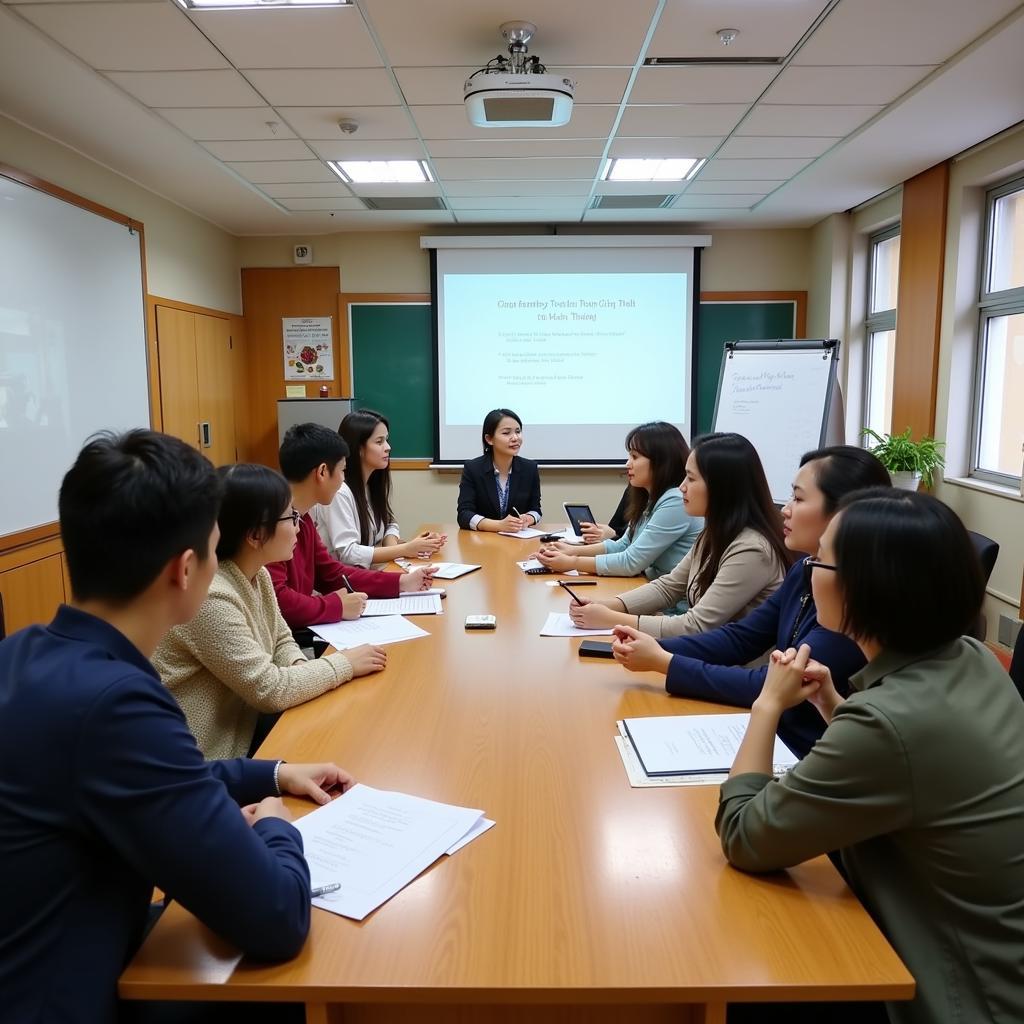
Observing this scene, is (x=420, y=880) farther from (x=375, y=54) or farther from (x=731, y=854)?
(x=375, y=54)

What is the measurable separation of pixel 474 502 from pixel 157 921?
3.50 metres

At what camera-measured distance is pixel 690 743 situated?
1545 millimetres

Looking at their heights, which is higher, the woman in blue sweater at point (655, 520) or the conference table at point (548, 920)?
the woman in blue sweater at point (655, 520)

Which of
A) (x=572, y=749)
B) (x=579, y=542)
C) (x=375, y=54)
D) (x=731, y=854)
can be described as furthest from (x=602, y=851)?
(x=375, y=54)

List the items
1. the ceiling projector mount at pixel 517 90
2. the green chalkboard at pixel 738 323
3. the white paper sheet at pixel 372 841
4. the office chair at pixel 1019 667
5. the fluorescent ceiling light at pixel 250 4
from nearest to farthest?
the white paper sheet at pixel 372 841
the office chair at pixel 1019 667
the fluorescent ceiling light at pixel 250 4
the ceiling projector mount at pixel 517 90
the green chalkboard at pixel 738 323

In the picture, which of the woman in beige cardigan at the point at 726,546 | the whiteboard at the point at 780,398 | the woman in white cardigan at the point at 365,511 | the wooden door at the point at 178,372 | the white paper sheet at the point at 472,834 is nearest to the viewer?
the white paper sheet at the point at 472,834

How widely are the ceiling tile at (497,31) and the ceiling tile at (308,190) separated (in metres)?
1.85

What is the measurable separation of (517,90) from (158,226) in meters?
3.04

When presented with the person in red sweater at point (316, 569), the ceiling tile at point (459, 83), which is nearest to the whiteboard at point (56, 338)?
the person in red sweater at point (316, 569)

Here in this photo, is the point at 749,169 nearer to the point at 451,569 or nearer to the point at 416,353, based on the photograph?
the point at 416,353

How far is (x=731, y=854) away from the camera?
1.13 metres

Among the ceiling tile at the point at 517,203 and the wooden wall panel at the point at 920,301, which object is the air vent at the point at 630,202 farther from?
the wooden wall panel at the point at 920,301

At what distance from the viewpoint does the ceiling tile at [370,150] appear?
3.99 m

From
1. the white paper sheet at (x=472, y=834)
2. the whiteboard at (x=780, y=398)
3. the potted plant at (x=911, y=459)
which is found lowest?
the white paper sheet at (x=472, y=834)
